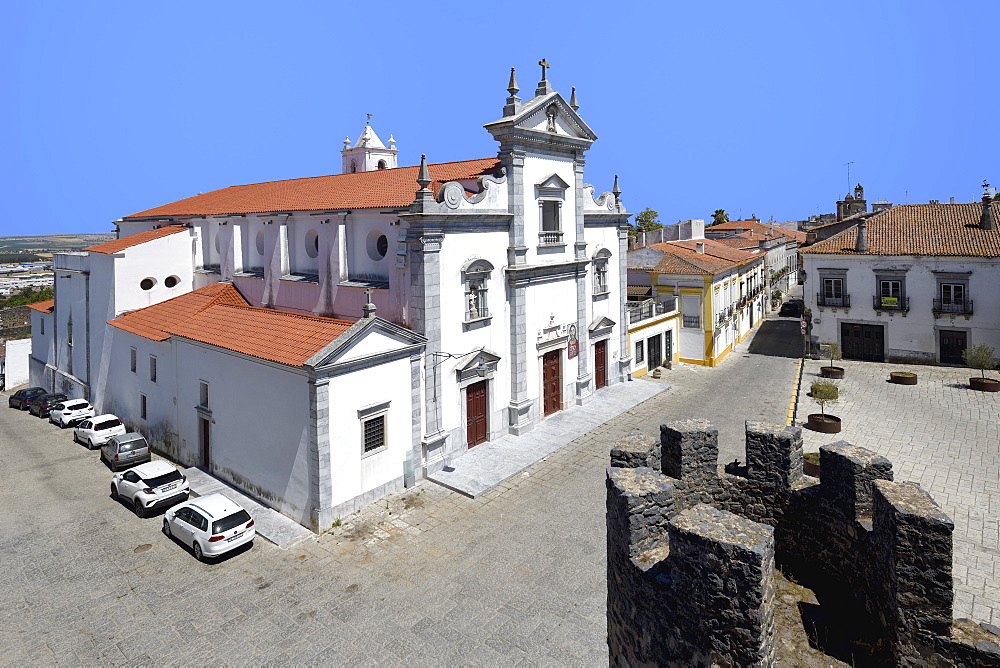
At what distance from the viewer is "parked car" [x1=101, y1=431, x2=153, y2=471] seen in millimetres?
24203

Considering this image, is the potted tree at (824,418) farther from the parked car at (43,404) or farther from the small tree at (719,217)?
the small tree at (719,217)

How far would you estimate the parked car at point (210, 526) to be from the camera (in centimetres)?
1702

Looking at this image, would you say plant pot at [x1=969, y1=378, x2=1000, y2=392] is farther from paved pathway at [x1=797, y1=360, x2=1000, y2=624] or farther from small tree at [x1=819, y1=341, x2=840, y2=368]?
small tree at [x1=819, y1=341, x2=840, y2=368]

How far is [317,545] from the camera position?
1803 cm

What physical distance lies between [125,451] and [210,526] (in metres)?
9.89

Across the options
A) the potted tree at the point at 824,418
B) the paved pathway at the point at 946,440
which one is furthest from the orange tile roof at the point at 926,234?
the potted tree at the point at 824,418

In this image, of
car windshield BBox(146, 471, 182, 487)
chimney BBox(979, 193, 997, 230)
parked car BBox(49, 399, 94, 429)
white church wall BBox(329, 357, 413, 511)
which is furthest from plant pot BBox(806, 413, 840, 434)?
parked car BBox(49, 399, 94, 429)

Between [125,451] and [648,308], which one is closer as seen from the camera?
[125,451]

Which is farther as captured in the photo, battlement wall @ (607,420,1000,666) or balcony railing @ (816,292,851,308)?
balcony railing @ (816,292,851,308)

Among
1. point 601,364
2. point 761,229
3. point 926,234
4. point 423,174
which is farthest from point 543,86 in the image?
point 761,229

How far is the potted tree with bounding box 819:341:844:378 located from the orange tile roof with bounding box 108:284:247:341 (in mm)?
31505

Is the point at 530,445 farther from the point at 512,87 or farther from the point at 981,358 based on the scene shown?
the point at 981,358

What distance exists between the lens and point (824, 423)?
2622cm

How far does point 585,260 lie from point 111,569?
22.5 m
